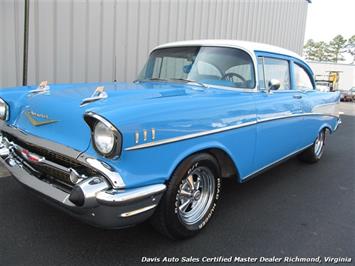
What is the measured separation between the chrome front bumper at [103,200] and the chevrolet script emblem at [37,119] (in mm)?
454

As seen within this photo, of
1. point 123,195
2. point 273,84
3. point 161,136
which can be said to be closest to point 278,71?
point 273,84

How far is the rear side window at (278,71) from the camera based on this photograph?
3561mm

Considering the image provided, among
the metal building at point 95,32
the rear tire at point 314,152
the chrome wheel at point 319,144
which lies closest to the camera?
the metal building at point 95,32

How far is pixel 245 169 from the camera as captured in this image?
3.03 meters

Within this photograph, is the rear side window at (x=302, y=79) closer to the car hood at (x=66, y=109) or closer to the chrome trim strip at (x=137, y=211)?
the car hood at (x=66, y=109)

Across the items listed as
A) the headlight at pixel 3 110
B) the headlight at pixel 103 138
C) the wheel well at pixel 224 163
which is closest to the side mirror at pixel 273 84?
the wheel well at pixel 224 163

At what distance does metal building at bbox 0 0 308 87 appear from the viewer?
469 cm

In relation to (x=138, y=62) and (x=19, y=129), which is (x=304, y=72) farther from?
(x=19, y=129)

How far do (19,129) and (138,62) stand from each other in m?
3.99

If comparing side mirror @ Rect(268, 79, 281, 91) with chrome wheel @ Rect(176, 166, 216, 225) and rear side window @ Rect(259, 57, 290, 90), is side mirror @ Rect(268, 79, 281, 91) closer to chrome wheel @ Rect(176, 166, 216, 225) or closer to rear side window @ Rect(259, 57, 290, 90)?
rear side window @ Rect(259, 57, 290, 90)

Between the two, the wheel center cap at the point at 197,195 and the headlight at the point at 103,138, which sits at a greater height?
the headlight at the point at 103,138

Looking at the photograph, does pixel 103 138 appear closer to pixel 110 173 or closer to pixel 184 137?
pixel 110 173

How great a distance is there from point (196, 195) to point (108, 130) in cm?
108

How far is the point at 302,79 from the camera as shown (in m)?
4.59
